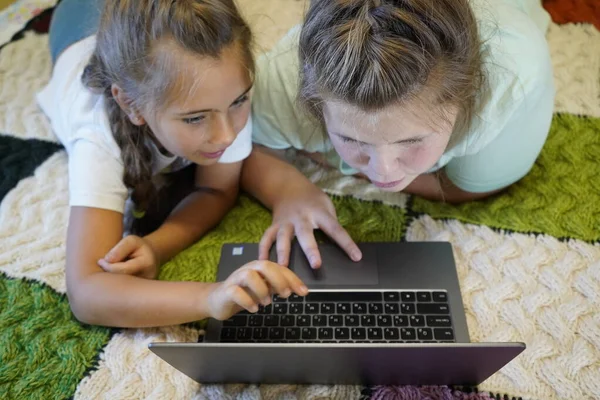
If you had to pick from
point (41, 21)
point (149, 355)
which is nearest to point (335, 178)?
point (149, 355)

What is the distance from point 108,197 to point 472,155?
1.71 feet

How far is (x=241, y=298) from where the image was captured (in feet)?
2.04

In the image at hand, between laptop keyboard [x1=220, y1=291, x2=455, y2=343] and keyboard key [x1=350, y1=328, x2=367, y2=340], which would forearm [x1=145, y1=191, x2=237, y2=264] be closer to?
laptop keyboard [x1=220, y1=291, x2=455, y2=343]

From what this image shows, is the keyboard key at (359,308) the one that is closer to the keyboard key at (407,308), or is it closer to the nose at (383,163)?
the keyboard key at (407,308)

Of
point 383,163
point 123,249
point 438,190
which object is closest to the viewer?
point 383,163

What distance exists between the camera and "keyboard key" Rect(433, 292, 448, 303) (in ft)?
2.35

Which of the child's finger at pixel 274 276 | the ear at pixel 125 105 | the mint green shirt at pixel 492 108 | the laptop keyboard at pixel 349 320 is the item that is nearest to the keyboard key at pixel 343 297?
the laptop keyboard at pixel 349 320

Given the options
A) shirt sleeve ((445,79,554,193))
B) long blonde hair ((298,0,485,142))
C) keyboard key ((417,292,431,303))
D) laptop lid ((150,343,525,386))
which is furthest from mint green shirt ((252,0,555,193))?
laptop lid ((150,343,525,386))

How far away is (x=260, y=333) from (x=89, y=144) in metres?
0.37

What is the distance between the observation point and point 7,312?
76cm

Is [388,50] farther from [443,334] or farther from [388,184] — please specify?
[443,334]

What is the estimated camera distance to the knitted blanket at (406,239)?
2.25ft

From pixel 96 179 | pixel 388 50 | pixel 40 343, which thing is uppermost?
pixel 388 50

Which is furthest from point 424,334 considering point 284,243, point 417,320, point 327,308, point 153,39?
point 153,39
